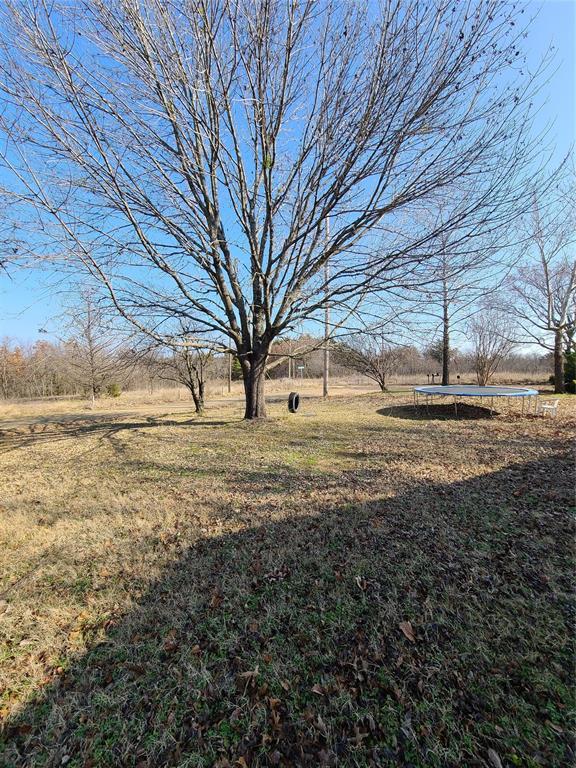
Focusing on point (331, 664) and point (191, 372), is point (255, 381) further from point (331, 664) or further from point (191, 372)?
point (331, 664)

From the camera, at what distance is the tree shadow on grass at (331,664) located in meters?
1.48

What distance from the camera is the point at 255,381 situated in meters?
9.07

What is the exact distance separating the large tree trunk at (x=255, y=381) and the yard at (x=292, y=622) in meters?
4.42

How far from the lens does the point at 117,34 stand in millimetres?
5027

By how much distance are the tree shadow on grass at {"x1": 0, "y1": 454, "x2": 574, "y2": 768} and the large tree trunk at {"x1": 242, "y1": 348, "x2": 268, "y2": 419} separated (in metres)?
6.11

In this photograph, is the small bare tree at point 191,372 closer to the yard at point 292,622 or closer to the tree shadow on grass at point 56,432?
the tree shadow on grass at point 56,432

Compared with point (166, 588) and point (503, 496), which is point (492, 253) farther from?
point (166, 588)

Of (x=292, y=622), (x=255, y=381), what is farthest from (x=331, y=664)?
(x=255, y=381)

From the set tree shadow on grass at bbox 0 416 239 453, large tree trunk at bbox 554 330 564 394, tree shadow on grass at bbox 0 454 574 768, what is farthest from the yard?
large tree trunk at bbox 554 330 564 394

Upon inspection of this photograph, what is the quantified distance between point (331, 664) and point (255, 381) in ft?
24.6

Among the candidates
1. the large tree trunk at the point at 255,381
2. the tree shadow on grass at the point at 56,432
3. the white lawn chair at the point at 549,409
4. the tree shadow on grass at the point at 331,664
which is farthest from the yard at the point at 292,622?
the white lawn chair at the point at 549,409

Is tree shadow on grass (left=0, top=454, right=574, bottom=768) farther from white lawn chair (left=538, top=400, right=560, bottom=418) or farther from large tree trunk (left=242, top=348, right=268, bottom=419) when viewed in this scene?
white lawn chair (left=538, top=400, right=560, bottom=418)

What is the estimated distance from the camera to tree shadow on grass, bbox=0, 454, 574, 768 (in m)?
1.48

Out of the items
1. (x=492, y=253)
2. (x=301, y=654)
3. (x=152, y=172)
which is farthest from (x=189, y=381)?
(x=301, y=654)
